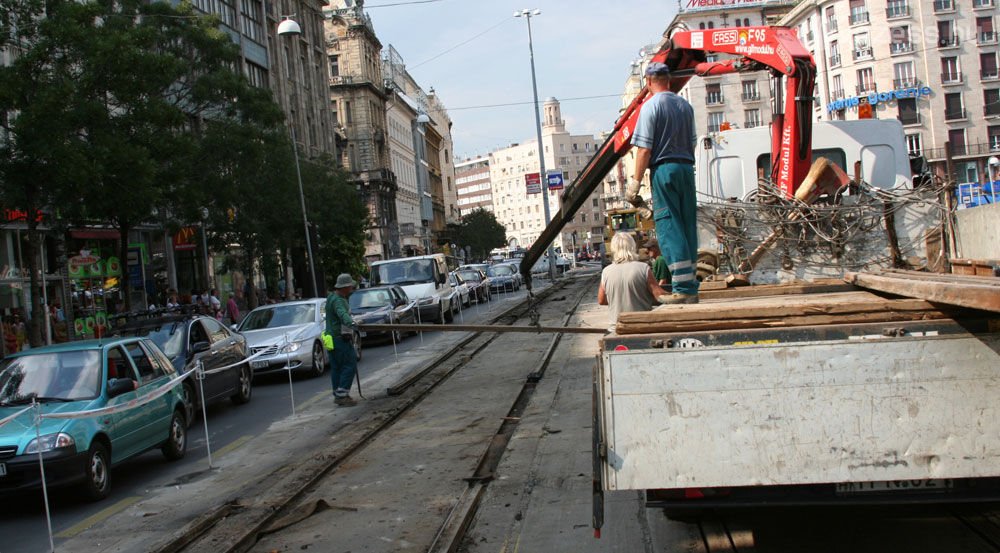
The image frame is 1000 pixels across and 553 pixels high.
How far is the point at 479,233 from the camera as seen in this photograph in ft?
356

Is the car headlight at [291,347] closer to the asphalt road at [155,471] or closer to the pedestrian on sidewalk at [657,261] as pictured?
the asphalt road at [155,471]

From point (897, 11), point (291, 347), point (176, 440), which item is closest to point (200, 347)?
point (176, 440)

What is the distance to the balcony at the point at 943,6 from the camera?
237 ft

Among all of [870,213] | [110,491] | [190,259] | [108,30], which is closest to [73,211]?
[108,30]

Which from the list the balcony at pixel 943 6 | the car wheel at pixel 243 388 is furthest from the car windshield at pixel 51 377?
the balcony at pixel 943 6

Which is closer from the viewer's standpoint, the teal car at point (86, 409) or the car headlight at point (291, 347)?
the teal car at point (86, 409)

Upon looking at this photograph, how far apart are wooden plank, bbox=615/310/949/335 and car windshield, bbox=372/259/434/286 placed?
24.5 metres

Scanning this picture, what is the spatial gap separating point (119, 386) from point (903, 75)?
7301cm

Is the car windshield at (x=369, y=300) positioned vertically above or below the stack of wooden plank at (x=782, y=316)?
below

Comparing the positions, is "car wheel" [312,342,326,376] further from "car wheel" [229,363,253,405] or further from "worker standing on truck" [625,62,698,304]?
"worker standing on truck" [625,62,698,304]

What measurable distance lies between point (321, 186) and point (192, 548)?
3324 centimetres

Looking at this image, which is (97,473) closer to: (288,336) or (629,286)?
(629,286)

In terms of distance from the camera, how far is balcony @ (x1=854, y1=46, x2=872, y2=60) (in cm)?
7275

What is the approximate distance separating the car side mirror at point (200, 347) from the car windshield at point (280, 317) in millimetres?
4973
